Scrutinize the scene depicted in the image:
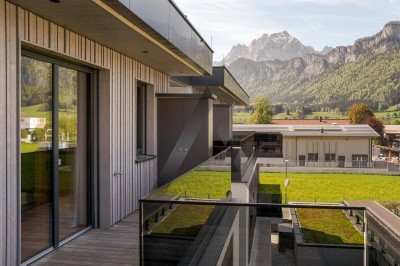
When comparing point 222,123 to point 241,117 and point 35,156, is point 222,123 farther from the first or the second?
point 241,117

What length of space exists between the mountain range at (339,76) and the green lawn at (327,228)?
122170 millimetres

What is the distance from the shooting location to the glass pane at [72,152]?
6.30 metres

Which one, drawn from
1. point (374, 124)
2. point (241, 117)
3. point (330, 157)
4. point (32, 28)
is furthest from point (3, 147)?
point (241, 117)

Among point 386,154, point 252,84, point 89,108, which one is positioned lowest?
point 386,154

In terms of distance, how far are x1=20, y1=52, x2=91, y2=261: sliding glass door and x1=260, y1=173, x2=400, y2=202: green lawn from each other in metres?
28.7

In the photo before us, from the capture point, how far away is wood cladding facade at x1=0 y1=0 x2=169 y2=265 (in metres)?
4.69

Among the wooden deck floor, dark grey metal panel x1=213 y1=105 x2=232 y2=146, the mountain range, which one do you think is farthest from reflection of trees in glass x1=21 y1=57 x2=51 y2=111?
the mountain range

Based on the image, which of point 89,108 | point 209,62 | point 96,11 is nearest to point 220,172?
point 209,62

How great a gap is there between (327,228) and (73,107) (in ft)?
13.8

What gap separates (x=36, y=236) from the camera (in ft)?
18.4

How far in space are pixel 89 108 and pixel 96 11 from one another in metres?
2.61

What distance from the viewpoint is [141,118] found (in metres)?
9.99

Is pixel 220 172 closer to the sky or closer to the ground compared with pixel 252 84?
closer to the ground

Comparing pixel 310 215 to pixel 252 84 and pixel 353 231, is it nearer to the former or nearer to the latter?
pixel 353 231
